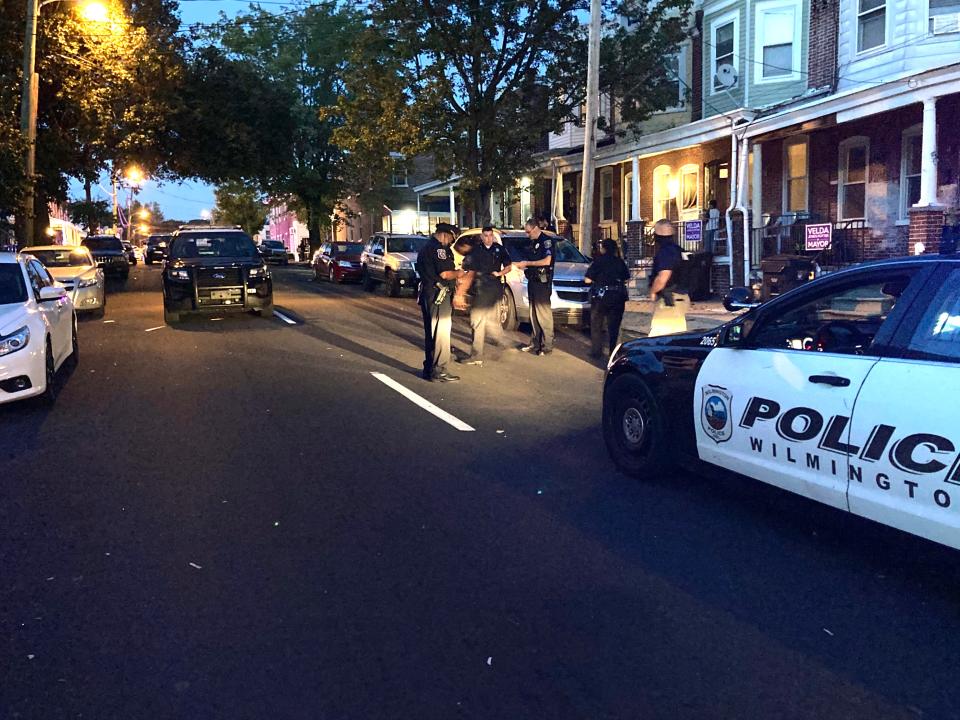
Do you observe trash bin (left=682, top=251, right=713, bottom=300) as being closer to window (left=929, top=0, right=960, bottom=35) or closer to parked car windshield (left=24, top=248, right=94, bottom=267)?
window (left=929, top=0, right=960, bottom=35)

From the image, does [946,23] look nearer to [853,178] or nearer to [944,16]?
[944,16]

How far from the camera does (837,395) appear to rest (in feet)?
15.2

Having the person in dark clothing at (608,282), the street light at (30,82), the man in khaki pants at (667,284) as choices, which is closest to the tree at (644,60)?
the person in dark clothing at (608,282)

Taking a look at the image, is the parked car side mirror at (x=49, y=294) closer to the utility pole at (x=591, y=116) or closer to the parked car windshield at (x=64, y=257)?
the parked car windshield at (x=64, y=257)

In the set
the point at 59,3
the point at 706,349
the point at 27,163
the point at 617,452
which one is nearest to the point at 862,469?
the point at 706,349

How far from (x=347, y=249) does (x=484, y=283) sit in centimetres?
2091

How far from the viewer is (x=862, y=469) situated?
4.46 m

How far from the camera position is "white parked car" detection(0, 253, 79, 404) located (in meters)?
8.30

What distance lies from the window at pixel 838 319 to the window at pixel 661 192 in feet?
67.0

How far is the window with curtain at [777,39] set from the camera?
2072cm

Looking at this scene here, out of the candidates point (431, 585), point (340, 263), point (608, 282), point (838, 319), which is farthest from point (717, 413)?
point (340, 263)

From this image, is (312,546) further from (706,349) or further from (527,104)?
(527,104)

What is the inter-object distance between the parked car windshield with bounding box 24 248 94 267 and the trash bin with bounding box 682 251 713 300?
1273cm

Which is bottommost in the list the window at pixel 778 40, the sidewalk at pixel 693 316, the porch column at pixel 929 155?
the sidewalk at pixel 693 316
